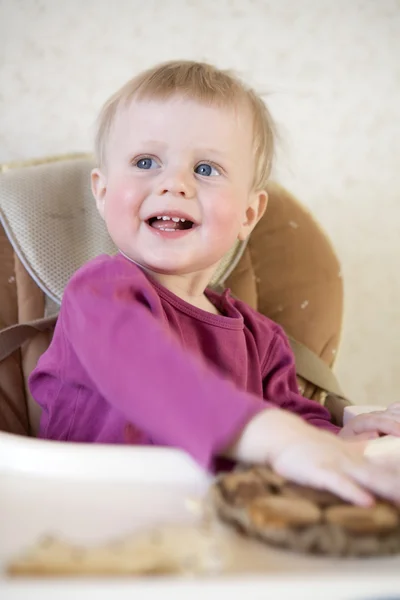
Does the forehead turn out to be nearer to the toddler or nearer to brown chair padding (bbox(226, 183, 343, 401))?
the toddler

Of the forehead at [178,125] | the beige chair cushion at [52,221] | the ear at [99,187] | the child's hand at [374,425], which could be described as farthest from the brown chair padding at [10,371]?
the child's hand at [374,425]

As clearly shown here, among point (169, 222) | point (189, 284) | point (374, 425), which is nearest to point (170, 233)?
point (169, 222)

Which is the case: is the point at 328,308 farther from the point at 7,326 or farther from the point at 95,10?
the point at 95,10

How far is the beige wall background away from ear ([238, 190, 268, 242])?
41cm

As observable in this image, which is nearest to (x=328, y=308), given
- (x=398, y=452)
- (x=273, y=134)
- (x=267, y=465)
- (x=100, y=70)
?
(x=273, y=134)

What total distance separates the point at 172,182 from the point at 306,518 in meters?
0.49

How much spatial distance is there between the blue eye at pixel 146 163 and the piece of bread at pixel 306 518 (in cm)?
49

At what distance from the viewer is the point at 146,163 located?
0.87m

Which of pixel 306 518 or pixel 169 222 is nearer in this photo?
pixel 306 518

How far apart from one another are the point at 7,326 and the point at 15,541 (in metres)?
0.58

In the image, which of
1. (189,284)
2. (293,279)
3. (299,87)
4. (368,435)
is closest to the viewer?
(368,435)

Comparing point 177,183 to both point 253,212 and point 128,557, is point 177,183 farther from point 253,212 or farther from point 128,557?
point 128,557

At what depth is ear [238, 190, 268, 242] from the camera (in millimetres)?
1019

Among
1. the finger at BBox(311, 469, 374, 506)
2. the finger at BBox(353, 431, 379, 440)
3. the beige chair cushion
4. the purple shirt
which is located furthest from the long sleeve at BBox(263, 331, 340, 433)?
the finger at BBox(311, 469, 374, 506)
